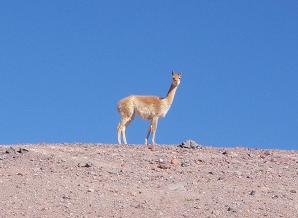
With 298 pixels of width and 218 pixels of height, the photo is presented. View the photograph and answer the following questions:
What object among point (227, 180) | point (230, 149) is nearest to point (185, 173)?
point (227, 180)

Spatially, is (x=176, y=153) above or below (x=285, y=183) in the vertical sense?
above

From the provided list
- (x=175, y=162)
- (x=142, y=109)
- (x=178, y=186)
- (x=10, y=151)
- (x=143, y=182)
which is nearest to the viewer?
(x=178, y=186)

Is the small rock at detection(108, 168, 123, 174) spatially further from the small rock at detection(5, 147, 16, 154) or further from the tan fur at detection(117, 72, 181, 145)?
the tan fur at detection(117, 72, 181, 145)

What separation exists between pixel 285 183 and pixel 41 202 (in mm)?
5832

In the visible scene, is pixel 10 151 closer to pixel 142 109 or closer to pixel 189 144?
pixel 189 144

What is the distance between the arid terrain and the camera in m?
15.1

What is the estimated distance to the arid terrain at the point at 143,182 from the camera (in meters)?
15.1

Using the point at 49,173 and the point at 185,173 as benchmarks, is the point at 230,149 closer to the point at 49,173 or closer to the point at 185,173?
the point at 185,173

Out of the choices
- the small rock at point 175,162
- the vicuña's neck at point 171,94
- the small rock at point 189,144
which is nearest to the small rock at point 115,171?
the small rock at point 175,162

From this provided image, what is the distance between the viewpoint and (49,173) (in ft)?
56.5

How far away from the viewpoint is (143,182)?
16.9 meters

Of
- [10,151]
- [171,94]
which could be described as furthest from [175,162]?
[171,94]

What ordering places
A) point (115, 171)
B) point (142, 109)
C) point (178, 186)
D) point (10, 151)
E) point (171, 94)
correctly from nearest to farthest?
point (178, 186)
point (115, 171)
point (10, 151)
point (142, 109)
point (171, 94)

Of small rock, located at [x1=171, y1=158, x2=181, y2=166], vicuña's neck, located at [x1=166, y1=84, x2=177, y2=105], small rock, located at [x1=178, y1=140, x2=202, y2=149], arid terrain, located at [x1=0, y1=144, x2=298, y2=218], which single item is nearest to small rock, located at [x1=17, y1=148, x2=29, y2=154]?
arid terrain, located at [x1=0, y1=144, x2=298, y2=218]
